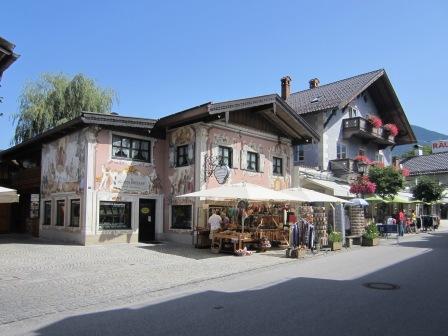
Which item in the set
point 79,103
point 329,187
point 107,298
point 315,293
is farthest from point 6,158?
point 315,293

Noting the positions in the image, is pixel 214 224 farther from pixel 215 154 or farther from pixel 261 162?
pixel 261 162

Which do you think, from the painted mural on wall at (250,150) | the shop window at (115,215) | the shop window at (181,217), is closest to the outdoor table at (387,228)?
the painted mural on wall at (250,150)

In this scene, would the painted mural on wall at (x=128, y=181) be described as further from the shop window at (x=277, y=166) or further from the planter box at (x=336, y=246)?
the planter box at (x=336, y=246)

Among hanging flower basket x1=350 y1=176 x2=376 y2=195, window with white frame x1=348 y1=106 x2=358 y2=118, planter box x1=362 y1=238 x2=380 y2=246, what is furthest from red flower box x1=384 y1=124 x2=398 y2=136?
→ planter box x1=362 y1=238 x2=380 y2=246

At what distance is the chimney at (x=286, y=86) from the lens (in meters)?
33.2

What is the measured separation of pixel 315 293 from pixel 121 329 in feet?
12.8

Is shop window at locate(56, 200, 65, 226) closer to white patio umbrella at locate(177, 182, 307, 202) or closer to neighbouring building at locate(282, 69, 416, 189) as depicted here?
white patio umbrella at locate(177, 182, 307, 202)

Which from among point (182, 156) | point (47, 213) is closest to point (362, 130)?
point (182, 156)

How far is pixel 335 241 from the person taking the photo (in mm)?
16734

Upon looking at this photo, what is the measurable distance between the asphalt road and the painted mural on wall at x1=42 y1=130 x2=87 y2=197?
1017cm

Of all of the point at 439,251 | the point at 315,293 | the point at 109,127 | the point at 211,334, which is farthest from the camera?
the point at 109,127

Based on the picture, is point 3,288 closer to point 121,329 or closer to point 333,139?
point 121,329

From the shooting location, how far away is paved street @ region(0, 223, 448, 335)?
20.1 feet

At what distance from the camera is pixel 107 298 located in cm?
809
